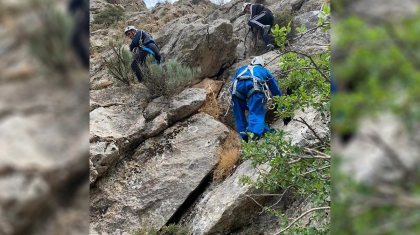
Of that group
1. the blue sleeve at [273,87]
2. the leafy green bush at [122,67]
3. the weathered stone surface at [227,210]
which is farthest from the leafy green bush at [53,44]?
the leafy green bush at [122,67]

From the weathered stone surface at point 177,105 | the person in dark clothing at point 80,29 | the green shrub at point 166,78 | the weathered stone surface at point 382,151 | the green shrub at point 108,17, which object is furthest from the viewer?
the green shrub at point 108,17

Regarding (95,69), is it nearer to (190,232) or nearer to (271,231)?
(190,232)

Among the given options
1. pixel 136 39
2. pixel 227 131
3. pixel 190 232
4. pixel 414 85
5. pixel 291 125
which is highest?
pixel 414 85

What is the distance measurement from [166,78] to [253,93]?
2263 mm

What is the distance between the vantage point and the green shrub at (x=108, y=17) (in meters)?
14.1

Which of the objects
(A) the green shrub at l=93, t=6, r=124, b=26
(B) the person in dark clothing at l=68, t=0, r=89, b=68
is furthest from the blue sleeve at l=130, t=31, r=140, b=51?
(B) the person in dark clothing at l=68, t=0, r=89, b=68

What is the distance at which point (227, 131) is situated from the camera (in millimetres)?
6090

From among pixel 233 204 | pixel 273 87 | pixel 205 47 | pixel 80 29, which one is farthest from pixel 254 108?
pixel 80 29

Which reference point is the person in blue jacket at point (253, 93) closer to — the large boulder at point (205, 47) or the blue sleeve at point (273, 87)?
the blue sleeve at point (273, 87)

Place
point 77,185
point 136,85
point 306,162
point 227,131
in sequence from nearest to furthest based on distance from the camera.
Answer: point 77,185
point 306,162
point 227,131
point 136,85

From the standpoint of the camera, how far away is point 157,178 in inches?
215

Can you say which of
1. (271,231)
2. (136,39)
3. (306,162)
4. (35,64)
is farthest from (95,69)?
(35,64)

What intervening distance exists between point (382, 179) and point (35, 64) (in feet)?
2.24

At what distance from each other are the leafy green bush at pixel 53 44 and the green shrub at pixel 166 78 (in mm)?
5848
